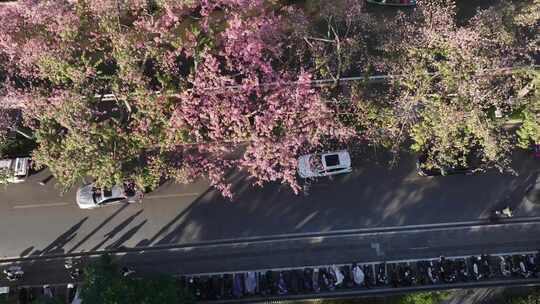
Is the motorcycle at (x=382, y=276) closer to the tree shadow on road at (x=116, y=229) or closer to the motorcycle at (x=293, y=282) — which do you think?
the motorcycle at (x=293, y=282)

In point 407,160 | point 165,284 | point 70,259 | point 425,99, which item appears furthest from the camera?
point 407,160

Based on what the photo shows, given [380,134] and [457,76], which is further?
[380,134]

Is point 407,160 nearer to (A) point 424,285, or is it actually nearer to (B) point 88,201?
(A) point 424,285

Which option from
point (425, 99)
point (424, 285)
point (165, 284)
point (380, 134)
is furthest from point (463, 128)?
point (165, 284)

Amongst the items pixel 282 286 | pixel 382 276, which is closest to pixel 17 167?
pixel 282 286

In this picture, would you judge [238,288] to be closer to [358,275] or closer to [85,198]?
[358,275]

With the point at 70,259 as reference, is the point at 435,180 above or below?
above

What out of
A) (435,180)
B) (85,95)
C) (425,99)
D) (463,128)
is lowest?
(435,180)
